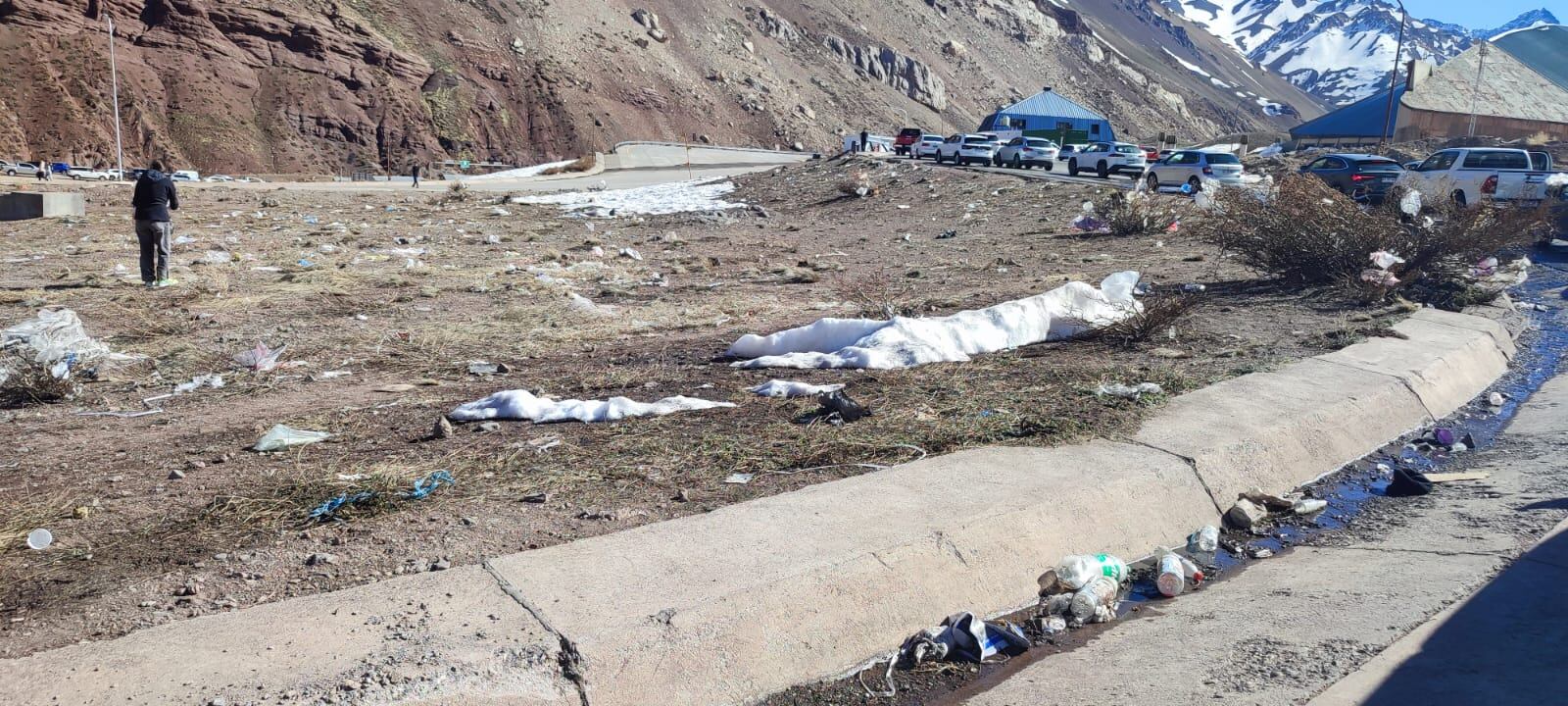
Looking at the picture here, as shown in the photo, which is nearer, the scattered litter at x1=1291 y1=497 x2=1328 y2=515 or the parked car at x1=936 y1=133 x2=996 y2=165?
the scattered litter at x1=1291 y1=497 x2=1328 y2=515

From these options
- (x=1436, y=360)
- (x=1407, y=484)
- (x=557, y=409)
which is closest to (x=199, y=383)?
(x=557, y=409)

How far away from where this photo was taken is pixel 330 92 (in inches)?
2312

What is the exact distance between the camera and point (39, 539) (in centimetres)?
413

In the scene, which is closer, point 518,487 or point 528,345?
point 518,487

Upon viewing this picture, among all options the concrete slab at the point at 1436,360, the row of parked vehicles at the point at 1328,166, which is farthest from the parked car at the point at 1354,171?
the concrete slab at the point at 1436,360

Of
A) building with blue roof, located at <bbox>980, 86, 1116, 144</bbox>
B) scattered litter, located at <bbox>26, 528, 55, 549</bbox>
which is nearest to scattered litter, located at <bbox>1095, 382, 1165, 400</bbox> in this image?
scattered litter, located at <bbox>26, 528, 55, 549</bbox>

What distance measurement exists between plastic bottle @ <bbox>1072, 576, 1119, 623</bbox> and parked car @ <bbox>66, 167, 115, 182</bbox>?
48.6 meters

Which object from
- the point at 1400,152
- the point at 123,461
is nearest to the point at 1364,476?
the point at 123,461

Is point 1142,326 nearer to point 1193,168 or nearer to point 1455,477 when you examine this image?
point 1455,477

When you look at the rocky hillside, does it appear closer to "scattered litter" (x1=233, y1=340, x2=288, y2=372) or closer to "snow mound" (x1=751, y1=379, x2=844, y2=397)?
"scattered litter" (x1=233, y1=340, x2=288, y2=372)

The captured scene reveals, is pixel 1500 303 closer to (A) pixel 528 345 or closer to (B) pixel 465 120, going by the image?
(A) pixel 528 345

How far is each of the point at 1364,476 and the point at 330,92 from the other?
6124 cm

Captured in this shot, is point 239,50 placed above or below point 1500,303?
above

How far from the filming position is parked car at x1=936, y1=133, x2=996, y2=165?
41688 millimetres
